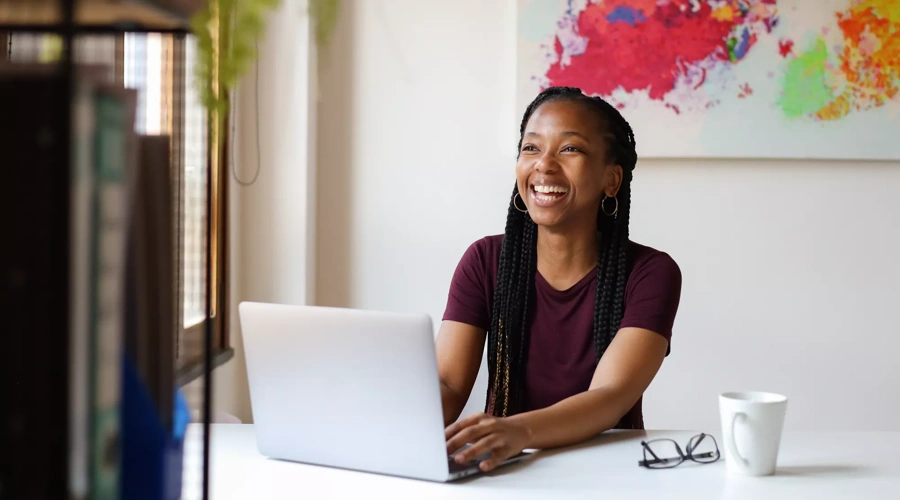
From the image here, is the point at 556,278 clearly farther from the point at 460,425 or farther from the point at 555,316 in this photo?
the point at 460,425

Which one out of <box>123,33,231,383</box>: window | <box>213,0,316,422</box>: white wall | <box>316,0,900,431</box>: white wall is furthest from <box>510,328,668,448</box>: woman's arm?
<box>213,0,316,422</box>: white wall

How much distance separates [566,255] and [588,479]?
80 cm

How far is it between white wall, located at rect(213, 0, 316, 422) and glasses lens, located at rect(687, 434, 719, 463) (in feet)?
5.31

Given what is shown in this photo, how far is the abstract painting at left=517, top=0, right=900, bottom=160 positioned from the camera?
9.19 ft

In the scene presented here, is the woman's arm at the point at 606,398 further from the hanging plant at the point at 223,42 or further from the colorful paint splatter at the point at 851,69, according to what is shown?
the colorful paint splatter at the point at 851,69

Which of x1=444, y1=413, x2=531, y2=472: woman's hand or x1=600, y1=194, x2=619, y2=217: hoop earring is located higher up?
x1=600, y1=194, x2=619, y2=217: hoop earring

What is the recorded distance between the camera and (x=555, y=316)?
1.89 m

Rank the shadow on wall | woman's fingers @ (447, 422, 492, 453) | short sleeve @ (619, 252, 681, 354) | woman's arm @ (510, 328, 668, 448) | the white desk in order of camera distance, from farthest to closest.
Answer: the shadow on wall → short sleeve @ (619, 252, 681, 354) → woman's arm @ (510, 328, 668, 448) → woman's fingers @ (447, 422, 492, 453) → the white desk

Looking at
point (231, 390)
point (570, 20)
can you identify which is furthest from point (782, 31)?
point (231, 390)

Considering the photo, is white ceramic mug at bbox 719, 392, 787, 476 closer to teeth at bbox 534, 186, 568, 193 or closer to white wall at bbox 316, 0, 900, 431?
teeth at bbox 534, 186, 568, 193

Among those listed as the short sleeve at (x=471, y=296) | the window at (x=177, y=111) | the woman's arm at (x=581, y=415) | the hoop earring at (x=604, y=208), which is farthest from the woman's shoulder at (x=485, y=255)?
the window at (x=177, y=111)

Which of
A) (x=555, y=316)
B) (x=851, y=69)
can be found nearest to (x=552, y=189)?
(x=555, y=316)

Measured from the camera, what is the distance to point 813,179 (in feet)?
9.39

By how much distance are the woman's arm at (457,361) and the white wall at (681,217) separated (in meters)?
1.06
